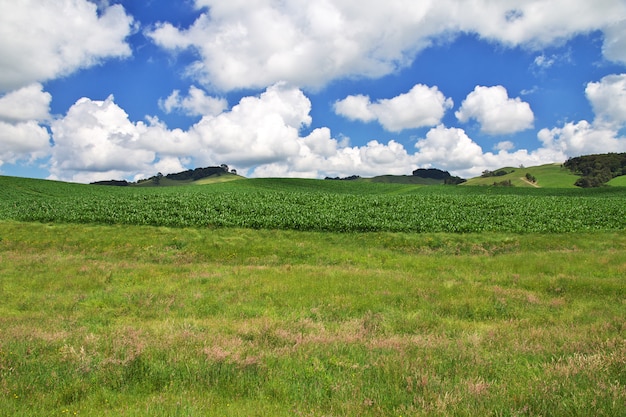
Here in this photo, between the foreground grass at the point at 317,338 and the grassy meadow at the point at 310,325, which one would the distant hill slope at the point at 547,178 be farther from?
the foreground grass at the point at 317,338

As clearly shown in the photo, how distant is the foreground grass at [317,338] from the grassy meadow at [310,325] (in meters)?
0.04

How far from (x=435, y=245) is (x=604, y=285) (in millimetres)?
12590

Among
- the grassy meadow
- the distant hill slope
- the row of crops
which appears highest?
the distant hill slope

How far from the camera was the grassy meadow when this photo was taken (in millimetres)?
5441

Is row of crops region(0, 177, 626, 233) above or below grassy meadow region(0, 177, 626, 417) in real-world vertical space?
above

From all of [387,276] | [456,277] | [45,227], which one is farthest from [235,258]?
[45,227]

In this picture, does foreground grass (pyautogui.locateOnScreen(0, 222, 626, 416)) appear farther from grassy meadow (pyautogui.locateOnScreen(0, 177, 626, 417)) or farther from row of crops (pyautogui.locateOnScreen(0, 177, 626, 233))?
row of crops (pyautogui.locateOnScreen(0, 177, 626, 233))

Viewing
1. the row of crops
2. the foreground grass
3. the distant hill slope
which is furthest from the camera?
the distant hill slope

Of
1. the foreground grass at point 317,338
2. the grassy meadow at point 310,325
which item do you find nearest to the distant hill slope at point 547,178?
the grassy meadow at point 310,325

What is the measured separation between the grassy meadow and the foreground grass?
1.7 inches

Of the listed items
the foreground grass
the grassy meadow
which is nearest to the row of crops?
the grassy meadow

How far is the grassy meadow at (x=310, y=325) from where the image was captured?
5.44 metres

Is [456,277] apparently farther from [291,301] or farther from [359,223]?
[359,223]

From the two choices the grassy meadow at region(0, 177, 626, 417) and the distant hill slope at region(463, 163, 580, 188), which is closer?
the grassy meadow at region(0, 177, 626, 417)
